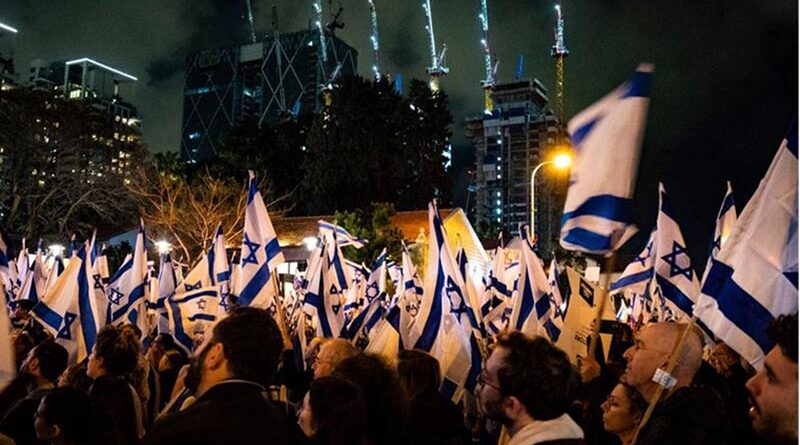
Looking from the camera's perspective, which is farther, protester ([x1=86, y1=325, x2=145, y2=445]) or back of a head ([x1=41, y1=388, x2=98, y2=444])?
protester ([x1=86, y1=325, x2=145, y2=445])

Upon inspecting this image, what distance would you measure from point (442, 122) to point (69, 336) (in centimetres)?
4172

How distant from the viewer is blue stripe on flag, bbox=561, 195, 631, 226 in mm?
3934

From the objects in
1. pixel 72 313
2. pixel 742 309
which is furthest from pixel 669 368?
pixel 72 313

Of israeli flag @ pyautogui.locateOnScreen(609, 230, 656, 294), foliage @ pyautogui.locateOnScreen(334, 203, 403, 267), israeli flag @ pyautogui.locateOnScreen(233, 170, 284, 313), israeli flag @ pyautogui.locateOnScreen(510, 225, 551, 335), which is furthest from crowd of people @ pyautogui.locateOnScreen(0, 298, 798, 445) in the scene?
foliage @ pyautogui.locateOnScreen(334, 203, 403, 267)

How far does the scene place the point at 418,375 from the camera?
498 cm

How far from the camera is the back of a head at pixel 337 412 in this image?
139 inches

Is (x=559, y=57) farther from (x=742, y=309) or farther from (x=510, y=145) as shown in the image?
(x=742, y=309)

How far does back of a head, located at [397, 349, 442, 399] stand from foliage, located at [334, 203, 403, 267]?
2789 centimetres

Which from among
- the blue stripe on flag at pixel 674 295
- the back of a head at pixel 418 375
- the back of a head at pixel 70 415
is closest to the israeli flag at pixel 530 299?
the blue stripe on flag at pixel 674 295

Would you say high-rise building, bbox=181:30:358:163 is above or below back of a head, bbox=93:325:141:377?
above

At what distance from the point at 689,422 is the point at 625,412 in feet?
2.31

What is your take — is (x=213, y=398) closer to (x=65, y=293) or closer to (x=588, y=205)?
(x=588, y=205)

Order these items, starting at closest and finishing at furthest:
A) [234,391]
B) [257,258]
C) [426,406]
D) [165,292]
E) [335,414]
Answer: [234,391]
[335,414]
[426,406]
[257,258]
[165,292]

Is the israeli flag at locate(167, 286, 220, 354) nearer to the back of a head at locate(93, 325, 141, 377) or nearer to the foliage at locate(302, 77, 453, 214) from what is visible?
the back of a head at locate(93, 325, 141, 377)
